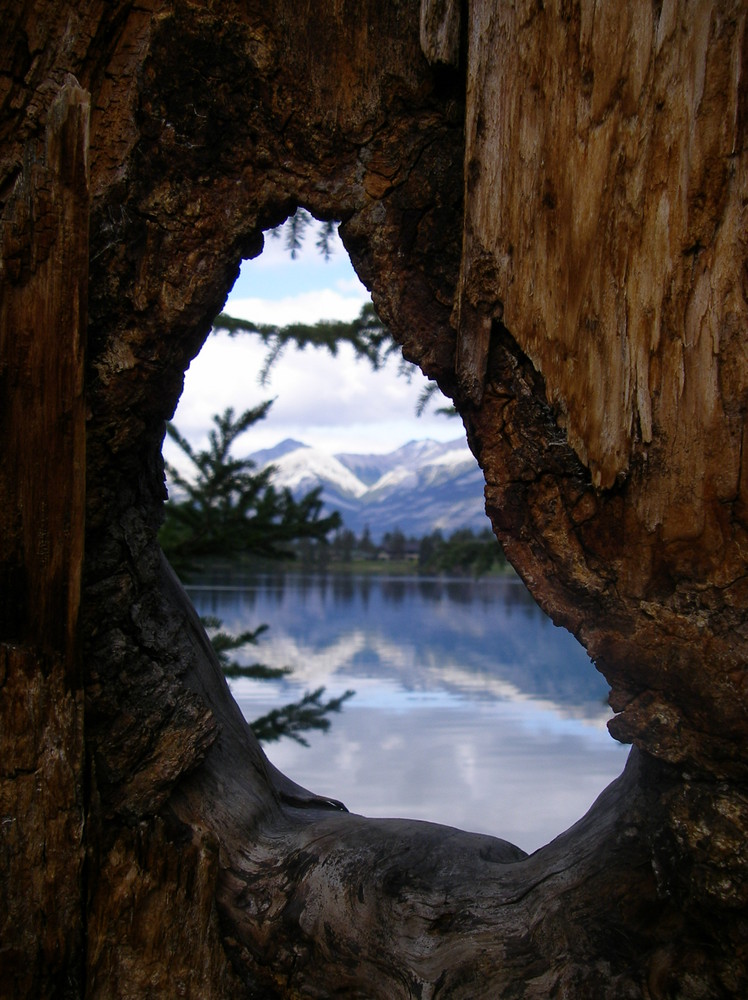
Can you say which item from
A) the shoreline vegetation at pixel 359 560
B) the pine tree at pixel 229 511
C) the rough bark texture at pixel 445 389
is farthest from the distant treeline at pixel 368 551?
the rough bark texture at pixel 445 389

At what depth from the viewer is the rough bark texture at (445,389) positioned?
124 cm

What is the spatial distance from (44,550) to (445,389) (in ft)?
2.54

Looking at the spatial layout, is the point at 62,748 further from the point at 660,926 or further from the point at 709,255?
the point at 709,255

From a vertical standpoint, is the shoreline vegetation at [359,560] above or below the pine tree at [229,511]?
below

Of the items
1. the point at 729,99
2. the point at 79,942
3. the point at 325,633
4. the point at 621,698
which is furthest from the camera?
the point at 325,633

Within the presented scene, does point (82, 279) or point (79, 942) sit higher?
point (82, 279)

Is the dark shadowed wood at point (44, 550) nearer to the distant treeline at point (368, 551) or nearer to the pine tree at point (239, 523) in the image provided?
the pine tree at point (239, 523)

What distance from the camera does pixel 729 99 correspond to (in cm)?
120

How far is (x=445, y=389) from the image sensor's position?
→ 1478mm

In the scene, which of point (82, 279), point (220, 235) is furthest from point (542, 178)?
point (82, 279)

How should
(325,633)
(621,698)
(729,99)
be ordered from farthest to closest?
(325,633)
(621,698)
(729,99)

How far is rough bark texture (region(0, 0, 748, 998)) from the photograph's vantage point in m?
1.24

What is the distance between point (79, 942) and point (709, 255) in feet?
5.12

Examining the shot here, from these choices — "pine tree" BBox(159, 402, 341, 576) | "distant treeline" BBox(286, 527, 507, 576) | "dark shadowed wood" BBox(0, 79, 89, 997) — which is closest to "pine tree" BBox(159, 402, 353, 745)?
"pine tree" BBox(159, 402, 341, 576)
